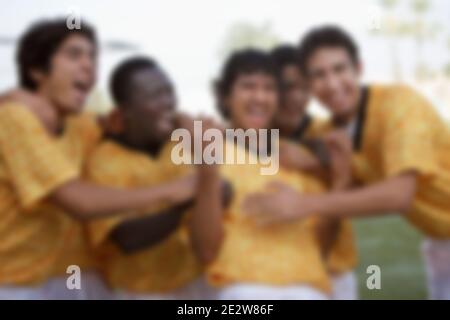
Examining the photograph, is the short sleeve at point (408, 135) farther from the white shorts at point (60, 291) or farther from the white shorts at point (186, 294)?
the white shorts at point (60, 291)

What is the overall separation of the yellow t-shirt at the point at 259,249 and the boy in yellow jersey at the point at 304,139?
0.14 ft

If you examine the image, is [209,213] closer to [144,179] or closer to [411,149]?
[144,179]

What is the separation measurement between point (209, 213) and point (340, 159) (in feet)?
0.78

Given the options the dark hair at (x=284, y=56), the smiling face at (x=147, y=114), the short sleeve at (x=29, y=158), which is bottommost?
the short sleeve at (x=29, y=158)

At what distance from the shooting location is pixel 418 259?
49.3 inches

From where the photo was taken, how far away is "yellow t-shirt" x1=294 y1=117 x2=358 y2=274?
45.1 inches

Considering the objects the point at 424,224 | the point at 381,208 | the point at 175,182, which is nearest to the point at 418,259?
the point at 424,224

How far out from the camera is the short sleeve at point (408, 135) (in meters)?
1.10

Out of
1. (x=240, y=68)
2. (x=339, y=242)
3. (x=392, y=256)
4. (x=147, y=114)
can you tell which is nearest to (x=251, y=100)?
(x=240, y=68)

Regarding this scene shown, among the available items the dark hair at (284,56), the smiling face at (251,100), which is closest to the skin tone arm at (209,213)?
the smiling face at (251,100)

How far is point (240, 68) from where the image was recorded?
1.13m

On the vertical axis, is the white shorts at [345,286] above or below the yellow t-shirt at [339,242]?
below

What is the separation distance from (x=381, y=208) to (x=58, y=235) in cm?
51
